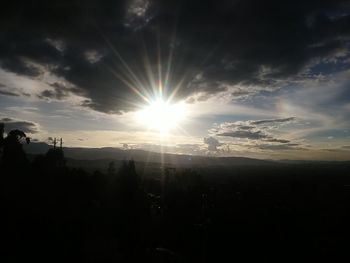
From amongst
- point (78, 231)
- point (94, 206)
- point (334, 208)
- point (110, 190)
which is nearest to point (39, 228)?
point (78, 231)

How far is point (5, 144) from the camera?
→ 155 feet

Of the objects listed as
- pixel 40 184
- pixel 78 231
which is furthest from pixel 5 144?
pixel 78 231

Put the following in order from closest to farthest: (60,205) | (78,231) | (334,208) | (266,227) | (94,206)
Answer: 1. (78,231)
2. (60,205)
3. (94,206)
4. (266,227)
5. (334,208)

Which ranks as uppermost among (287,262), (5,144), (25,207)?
(5,144)

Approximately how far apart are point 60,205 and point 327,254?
33.2 metres

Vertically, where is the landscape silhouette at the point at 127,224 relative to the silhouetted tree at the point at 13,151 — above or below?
below

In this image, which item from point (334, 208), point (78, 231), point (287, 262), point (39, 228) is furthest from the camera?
point (334, 208)

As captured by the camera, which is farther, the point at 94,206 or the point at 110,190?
the point at 110,190

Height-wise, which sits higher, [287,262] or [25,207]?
[25,207]

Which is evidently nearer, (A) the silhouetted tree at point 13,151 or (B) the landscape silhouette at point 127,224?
(B) the landscape silhouette at point 127,224

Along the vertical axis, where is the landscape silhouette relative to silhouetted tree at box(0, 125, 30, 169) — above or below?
below

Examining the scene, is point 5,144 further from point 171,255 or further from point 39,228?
point 171,255

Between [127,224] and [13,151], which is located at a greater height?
[13,151]

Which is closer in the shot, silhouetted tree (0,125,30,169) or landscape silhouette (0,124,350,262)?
landscape silhouette (0,124,350,262)
